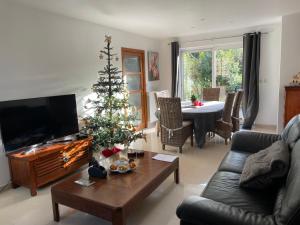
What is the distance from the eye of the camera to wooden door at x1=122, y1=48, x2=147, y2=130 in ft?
18.4

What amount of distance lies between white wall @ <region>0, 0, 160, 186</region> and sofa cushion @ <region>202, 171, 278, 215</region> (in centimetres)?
275

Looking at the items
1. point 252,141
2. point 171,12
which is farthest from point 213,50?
point 252,141

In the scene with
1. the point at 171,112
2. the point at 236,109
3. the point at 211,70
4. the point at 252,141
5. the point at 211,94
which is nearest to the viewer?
the point at 252,141

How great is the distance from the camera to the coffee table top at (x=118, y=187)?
77.8 inches

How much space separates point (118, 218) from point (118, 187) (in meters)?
0.35

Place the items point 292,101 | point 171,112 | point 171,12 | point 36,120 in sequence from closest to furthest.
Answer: point 36,120, point 171,12, point 171,112, point 292,101

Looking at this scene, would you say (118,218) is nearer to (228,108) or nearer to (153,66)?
(228,108)

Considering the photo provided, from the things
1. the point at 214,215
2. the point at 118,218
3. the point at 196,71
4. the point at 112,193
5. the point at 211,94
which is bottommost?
the point at 118,218

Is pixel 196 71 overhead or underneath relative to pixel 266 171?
overhead

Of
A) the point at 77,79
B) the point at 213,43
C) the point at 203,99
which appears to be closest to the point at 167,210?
the point at 77,79

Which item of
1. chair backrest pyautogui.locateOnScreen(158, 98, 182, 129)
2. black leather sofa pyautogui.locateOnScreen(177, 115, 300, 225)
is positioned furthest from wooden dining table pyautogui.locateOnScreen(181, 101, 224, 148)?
Answer: black leather sofa pyautogui.locateOnScreen(177, 115, 300, 225)

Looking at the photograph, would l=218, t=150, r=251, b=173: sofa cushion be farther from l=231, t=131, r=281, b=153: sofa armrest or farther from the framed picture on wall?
the framed picture on wall

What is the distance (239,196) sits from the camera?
69.7 inches

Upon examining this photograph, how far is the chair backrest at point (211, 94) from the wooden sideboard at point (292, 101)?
1652mm
